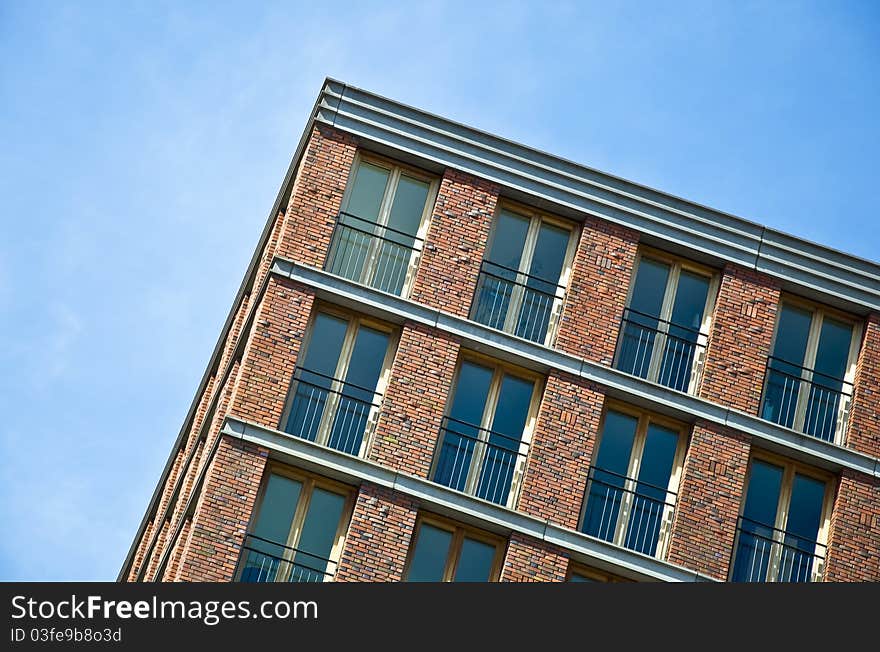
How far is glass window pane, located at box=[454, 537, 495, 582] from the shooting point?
27828 millimetres

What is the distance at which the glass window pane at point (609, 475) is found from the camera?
1124 inches

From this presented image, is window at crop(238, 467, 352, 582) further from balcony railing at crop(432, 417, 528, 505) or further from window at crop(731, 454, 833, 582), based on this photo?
window at crop(731, 454, 833, 582)

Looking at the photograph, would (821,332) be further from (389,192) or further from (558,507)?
(389,192)

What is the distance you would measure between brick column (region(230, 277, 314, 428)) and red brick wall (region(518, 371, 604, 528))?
16.2 ft

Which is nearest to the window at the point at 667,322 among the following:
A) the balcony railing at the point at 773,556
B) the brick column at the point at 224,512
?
the balcony railing at the point at 773,556

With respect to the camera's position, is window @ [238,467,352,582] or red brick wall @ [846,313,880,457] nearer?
window @ [238,467,352,582]

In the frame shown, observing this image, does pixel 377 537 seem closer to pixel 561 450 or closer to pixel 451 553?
pixel 451 553

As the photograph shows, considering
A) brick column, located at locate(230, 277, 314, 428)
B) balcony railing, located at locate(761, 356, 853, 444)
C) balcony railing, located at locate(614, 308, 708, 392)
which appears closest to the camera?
brick column, located at locate(230, 277, 314, 428)

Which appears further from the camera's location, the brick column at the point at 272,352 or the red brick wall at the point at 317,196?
the red brick wall at the point at 317,196

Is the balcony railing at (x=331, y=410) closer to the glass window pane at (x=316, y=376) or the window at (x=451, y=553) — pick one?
the glass window pane at (x=316, y=376)

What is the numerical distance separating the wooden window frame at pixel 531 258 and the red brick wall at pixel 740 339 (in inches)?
124

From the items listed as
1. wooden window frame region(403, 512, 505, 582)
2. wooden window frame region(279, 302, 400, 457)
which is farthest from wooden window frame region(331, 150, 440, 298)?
wooden window frame region(403, 512, 505, 582)

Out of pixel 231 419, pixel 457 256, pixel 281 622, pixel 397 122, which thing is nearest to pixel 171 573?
pixel 231 419

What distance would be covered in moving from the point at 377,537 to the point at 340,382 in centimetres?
322
